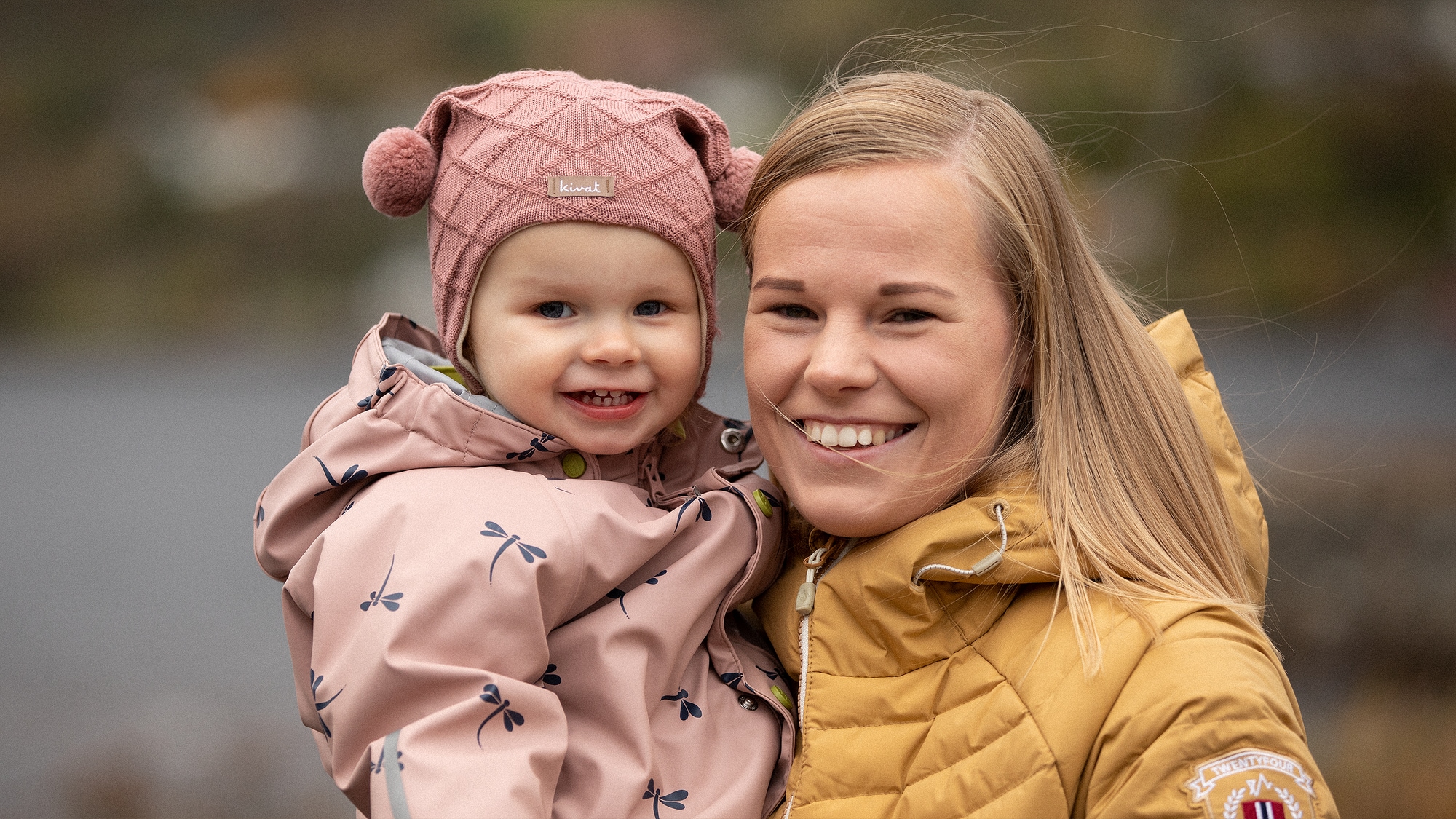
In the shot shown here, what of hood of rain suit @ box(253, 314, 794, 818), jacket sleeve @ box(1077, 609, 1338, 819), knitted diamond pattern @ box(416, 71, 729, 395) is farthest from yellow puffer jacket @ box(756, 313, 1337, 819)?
knitted diamond pattern @ box(416, 71, 729, 395)

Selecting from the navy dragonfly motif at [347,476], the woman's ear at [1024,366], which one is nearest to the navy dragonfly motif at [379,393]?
the navy dragonfly motif at [347,476]

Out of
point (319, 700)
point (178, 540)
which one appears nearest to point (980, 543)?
point (319, 700)

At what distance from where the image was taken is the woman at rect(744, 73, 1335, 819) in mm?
1754

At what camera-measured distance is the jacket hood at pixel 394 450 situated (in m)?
2.01

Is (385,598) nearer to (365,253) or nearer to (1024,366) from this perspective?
(1024,366)

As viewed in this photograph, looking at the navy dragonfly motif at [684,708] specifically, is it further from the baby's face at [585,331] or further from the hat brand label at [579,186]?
the hat brand label at [579,186]

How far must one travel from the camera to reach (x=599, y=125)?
2.11 meters

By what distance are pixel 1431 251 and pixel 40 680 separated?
Result: 19.3 feet

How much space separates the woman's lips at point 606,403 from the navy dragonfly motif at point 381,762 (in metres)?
0.66

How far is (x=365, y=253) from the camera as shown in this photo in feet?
17.4

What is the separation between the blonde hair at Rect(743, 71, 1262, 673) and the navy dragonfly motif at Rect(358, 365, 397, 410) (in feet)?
2.27

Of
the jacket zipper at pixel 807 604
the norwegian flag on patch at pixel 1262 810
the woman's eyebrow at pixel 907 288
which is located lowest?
the jacket zipper at pixel 807 604

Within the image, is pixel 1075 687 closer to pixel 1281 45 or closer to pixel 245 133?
pixel 1281 45

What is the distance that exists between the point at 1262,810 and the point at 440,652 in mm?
1122
